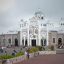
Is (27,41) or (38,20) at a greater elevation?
(38,20)

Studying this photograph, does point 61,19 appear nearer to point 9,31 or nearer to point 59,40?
point 59,40

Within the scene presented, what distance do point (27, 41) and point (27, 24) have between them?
2.12 m

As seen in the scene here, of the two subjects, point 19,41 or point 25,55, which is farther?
point 19,41

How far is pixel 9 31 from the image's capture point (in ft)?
113

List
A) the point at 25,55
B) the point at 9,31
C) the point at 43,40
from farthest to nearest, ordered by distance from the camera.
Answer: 1. the point at 9,31
2. the point at 43,40
3. the point at 25,55

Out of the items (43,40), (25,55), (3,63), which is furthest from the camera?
(43,40)

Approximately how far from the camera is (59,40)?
109 feet

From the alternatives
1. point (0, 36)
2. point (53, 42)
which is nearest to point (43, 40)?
point (53, 42)

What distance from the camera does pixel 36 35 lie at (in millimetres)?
32406

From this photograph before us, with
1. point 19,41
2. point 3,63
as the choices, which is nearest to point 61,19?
point 19,41

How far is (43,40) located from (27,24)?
9.31ft

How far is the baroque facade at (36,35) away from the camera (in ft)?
106

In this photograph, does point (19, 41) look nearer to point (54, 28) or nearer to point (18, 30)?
point (18, 30)

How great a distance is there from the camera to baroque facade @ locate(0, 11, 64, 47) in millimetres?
32250
